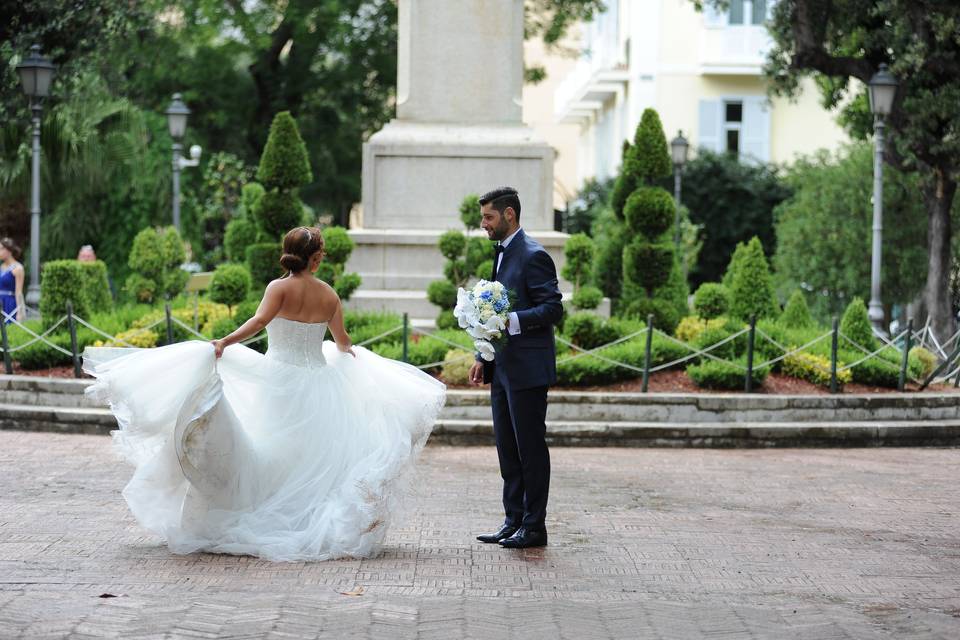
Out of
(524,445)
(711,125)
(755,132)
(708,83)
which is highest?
(708,83)

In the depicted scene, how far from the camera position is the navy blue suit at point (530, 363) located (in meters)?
8.38

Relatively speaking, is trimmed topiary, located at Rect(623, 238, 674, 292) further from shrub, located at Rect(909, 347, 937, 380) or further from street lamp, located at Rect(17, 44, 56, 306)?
street lamp, located at Rect(17, 44, 56, 306)

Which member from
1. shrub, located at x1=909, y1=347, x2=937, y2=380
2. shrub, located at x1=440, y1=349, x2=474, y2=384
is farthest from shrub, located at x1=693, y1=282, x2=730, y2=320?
shrub, located at x1=440, y1=349, x2=474, y2=384

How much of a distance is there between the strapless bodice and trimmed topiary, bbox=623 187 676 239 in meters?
8.31

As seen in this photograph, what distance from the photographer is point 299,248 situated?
27.5ft

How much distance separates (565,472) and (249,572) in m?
4.60

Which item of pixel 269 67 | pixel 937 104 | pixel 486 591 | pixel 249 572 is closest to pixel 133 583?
pixel 249 572

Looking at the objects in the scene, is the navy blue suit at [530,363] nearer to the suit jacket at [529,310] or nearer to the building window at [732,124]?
the suit jacket at [529,310]

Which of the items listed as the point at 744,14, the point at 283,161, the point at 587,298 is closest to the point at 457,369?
the point at 587,298

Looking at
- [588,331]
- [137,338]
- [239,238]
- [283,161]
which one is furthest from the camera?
[239,238]

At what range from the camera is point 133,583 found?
23.7 feet

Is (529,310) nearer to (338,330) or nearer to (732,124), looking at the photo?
(338,330)

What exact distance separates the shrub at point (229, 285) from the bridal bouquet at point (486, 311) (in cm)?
736

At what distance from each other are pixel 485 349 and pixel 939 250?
19.6 m
